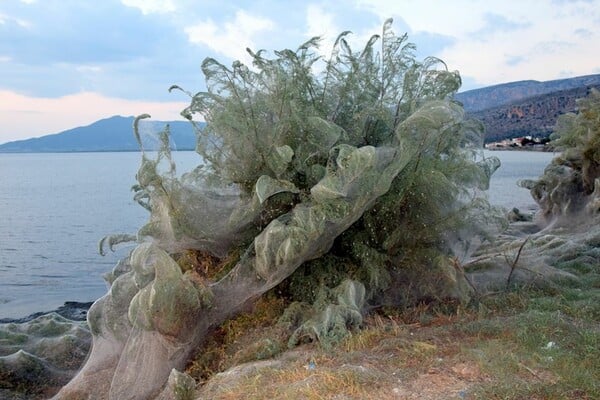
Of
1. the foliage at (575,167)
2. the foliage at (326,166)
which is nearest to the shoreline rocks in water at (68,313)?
the foliage at (326,166)

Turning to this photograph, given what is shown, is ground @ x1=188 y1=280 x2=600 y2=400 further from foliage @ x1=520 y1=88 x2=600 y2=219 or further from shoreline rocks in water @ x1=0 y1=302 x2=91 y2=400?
foliage @ x1=520 y1=88 x2=600 y2=219

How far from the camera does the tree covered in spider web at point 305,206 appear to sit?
6.52 metres

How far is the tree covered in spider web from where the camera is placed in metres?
6.52

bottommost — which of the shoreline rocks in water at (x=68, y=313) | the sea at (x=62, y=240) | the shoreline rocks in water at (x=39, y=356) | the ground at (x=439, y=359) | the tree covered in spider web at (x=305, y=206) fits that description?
the sea at (x=62, y=240)

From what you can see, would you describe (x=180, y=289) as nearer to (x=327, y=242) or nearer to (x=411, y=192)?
(x=327, y=242)

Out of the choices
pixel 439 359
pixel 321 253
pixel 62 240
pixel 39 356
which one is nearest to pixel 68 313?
pixel 39 356

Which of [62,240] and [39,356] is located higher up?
[39,356]

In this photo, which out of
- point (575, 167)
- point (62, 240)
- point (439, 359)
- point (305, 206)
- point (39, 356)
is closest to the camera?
point (439, 359)

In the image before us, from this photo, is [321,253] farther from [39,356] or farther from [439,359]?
[39,356]

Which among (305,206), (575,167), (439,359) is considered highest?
(305,206)

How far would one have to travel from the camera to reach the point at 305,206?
22.4ft

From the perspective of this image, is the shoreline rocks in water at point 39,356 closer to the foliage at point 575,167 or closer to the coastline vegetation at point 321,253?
the coastline vegetation at point 321,253

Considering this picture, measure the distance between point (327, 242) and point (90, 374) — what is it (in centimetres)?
343

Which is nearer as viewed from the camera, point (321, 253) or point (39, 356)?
point (321, 253)
